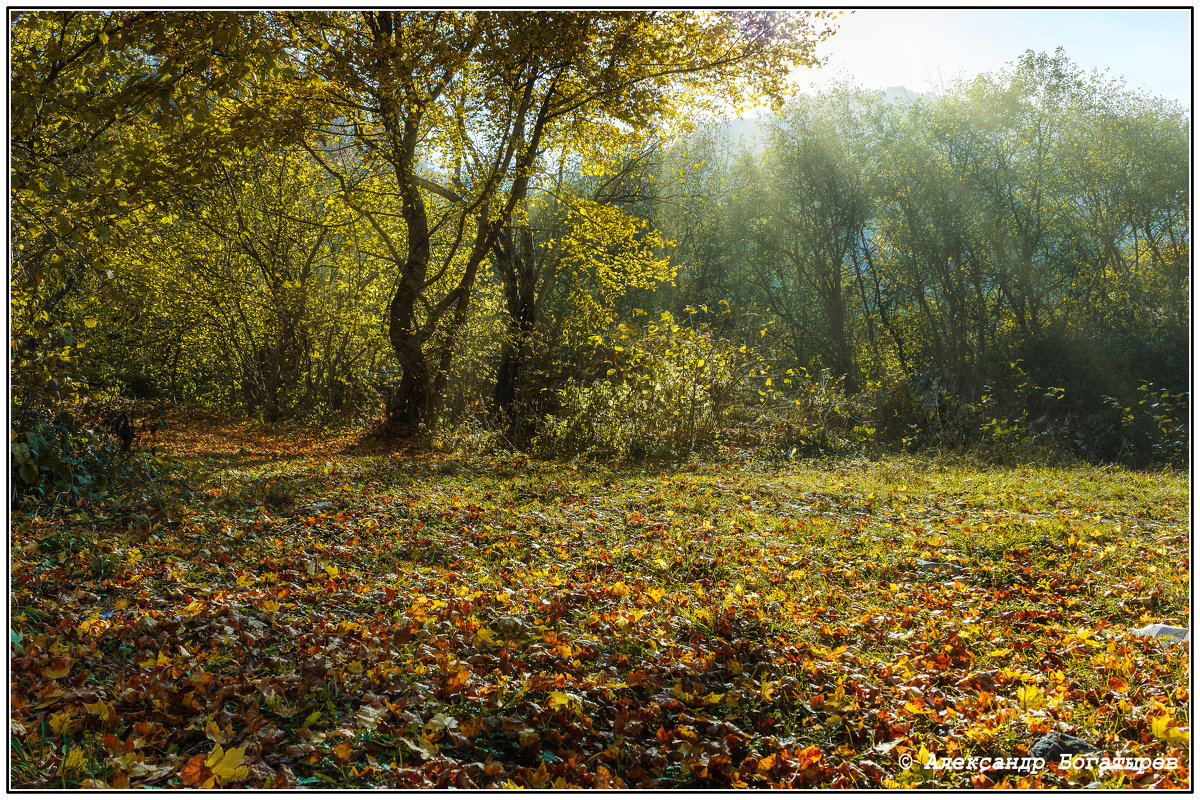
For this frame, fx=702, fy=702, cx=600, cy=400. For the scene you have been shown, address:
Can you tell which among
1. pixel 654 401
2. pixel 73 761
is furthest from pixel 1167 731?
pixel 654 401

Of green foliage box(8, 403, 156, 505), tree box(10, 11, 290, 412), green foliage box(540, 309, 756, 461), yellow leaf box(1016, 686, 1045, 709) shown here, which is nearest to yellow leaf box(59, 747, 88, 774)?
tree box(10, 11, 290, 412)

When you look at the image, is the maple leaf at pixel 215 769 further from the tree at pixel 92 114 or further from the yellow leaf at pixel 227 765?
the tree at pixel 92 114

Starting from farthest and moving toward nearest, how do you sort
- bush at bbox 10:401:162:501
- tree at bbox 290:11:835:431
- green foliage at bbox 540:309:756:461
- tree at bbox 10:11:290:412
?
green foliage at bbox 540:309:756:461
tree at bbox 290:11:835:431
bush at bbox 10:401:162:501
tree at bbox 10:11:290:412

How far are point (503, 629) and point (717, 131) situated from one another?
88.4ft

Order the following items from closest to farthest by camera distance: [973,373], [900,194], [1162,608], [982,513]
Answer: [1162,608], [982,513], [973,373], [900,194]

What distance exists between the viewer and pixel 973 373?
757 inches

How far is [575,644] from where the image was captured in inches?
135

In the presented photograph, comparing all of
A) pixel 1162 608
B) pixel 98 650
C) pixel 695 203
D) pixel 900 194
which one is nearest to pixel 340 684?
pixel 98 650

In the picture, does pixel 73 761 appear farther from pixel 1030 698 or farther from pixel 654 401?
pixel 654 401

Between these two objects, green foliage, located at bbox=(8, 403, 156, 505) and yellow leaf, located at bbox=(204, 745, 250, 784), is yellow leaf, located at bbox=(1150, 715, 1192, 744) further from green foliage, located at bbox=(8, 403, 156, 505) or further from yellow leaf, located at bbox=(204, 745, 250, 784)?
green foliage, located at bbox=(8, 403, 156, 505)

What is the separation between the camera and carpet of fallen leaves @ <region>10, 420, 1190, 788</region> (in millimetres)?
2445

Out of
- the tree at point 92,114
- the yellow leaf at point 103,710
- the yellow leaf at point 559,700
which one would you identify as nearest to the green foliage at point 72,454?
the tree at point 92,114

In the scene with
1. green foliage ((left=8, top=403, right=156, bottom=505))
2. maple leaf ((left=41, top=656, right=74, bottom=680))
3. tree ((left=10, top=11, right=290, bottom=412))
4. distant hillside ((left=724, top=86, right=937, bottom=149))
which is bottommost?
maple leaf ((left=41, top=656, right=74, bottom=680))

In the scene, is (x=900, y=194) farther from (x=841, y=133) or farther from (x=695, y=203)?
(x=695, y=203)
